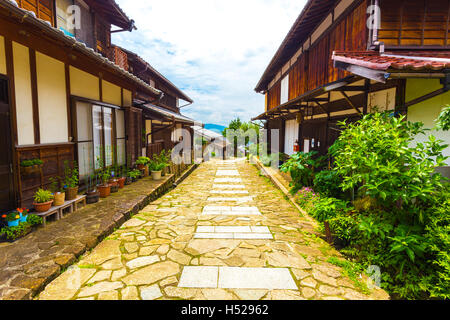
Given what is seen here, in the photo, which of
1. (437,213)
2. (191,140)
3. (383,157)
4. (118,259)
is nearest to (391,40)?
(383,157)

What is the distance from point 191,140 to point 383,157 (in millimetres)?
23419

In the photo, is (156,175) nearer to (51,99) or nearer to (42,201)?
(51,99)

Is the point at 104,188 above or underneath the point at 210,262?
above

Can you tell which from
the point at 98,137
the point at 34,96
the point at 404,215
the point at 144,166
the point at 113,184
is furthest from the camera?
the point at 144,166

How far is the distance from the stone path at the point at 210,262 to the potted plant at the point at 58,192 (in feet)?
5.30

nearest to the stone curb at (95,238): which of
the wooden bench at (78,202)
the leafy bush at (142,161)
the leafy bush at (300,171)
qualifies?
the wooden bench at (78,202)

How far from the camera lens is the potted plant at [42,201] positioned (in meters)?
4.94

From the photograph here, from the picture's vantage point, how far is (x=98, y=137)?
26.5 ft

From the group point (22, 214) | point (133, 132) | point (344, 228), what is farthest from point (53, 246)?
point (133, 132)

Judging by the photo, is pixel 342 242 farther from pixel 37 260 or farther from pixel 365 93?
pixel 37 260

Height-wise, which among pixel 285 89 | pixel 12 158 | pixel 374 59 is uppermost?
pixel 285 89

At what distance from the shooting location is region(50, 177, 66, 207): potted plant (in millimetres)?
5406

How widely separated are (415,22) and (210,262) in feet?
23.3

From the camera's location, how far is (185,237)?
5.21 m
